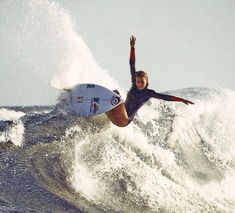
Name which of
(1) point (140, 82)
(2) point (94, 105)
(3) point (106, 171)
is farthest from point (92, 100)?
(3) point (106, 171)

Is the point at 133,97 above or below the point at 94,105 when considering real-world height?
above

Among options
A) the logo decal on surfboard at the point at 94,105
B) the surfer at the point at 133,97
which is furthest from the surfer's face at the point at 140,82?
the logo decal on surfboard at the point at 94,105

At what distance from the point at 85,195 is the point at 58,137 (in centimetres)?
327

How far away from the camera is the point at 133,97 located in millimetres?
9242

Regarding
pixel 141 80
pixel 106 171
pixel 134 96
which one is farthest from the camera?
pixel 134 96

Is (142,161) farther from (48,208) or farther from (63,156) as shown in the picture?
(48,208)

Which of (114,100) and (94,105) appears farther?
(94,105)

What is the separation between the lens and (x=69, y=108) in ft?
33.7

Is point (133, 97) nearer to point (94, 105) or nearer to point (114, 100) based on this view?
point (114, 100)

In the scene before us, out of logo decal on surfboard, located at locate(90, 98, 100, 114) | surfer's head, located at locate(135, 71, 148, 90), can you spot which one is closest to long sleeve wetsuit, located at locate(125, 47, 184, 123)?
surfer's head, located at locate(135, 71, 148, 90)

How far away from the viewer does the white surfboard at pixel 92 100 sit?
9.31 meters

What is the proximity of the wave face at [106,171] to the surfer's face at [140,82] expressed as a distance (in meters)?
1.48

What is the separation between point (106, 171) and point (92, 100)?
7.50ft

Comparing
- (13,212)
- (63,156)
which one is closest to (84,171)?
(63,156)
